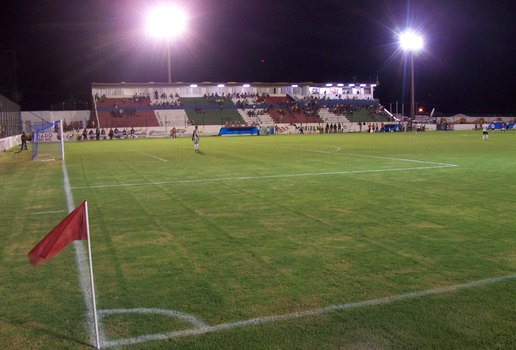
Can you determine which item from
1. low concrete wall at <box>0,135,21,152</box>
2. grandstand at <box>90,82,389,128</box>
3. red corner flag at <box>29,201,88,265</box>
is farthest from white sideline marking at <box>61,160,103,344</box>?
grandstand at <box>90,82,389,128</box>

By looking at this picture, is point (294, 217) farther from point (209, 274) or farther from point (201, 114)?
point (201, 114)

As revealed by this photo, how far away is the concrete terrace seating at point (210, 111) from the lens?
66.2 metres

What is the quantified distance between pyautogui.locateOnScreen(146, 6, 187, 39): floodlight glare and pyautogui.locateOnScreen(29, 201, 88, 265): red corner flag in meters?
48.8

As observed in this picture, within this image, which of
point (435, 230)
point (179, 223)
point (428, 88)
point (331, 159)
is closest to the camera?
point (435, 230)

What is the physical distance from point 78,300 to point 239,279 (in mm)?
1785

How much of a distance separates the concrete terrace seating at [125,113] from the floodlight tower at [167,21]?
13857mm

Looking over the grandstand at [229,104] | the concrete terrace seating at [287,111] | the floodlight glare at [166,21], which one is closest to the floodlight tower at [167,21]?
the floodlight glare at [166,21]

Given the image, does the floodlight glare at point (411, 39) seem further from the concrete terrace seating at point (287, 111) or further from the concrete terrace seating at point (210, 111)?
the concrete terrace seating at point (210, 111)

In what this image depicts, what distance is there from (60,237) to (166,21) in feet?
165

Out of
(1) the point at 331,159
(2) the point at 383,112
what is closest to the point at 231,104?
(2) the point at 383,112

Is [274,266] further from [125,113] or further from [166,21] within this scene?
[125,113]

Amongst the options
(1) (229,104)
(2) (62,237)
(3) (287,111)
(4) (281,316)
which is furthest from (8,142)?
(3) (287,111)

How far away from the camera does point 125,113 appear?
6481 centimetres

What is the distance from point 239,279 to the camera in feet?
19.1
